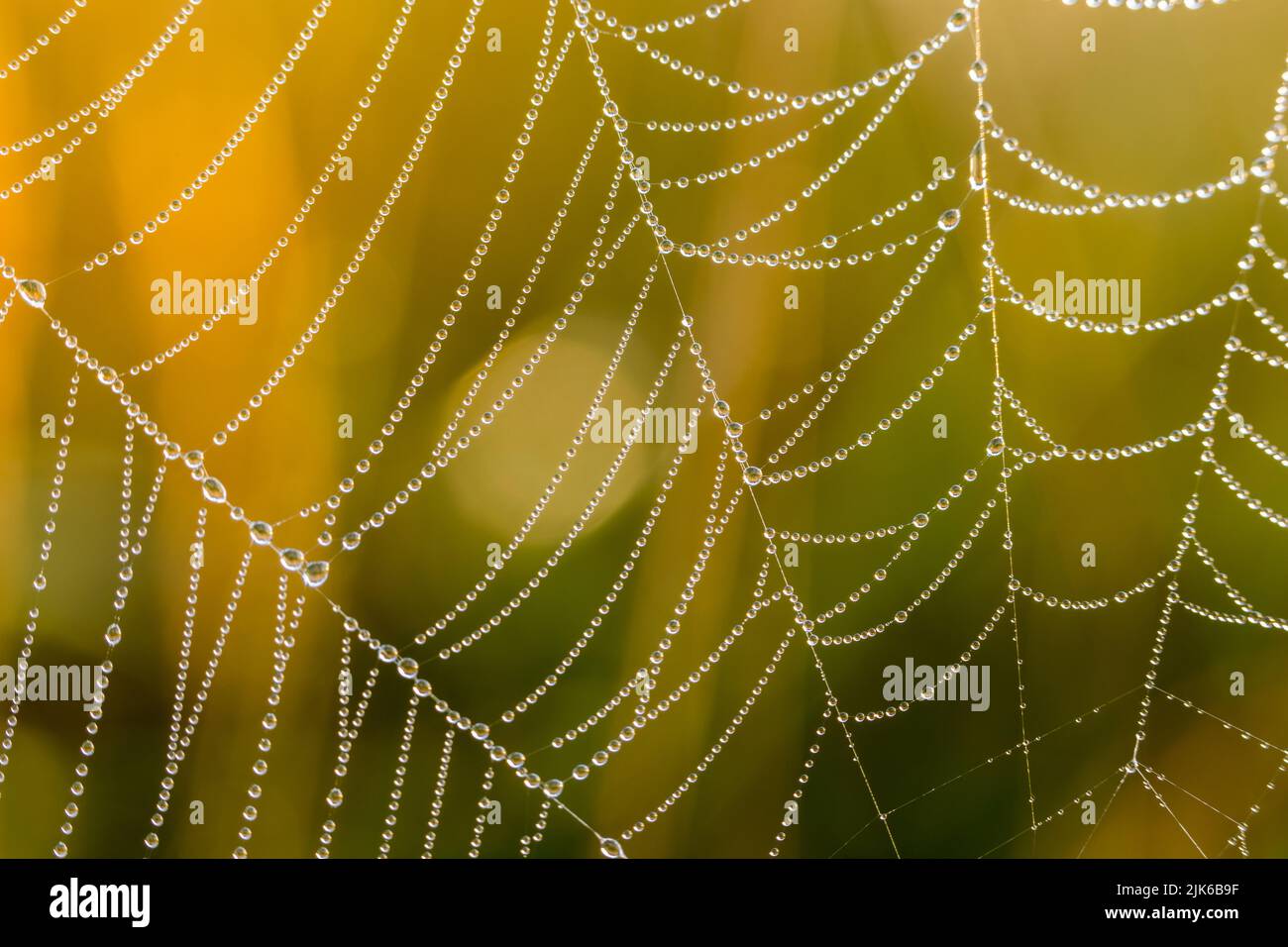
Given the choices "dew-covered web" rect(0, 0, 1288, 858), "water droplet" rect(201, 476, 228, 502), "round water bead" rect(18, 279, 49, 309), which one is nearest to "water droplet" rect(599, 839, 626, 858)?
"dew-covered web" rect(0, 0, 1288, 858)

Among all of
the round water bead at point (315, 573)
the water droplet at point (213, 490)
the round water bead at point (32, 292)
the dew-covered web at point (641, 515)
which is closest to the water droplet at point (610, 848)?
the dew-covered web at point (641, 515)

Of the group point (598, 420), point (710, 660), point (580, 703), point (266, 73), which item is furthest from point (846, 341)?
point (266, 73)

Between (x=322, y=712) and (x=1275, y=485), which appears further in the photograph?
(x=1275, y=485)

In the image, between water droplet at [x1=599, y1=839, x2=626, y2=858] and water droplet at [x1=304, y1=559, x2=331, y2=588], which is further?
water droplet at [x1=599, y1=839, x2=626, y2=858]

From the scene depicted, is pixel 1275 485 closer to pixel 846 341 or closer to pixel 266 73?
pixel 846 341

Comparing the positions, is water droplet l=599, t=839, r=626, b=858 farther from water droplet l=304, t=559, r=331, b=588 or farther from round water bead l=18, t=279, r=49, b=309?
round water bead l=18, t=279, r=49, b=309

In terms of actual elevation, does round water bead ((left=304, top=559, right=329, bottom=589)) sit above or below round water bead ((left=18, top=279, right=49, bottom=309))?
below

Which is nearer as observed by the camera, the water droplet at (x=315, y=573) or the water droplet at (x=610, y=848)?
the water droplet at (x=315, y=573)

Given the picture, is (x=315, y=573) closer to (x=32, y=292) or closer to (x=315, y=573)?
(x=315, y=573)

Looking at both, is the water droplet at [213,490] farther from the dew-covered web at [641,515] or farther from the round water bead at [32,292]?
the round water bead at [32,292]
